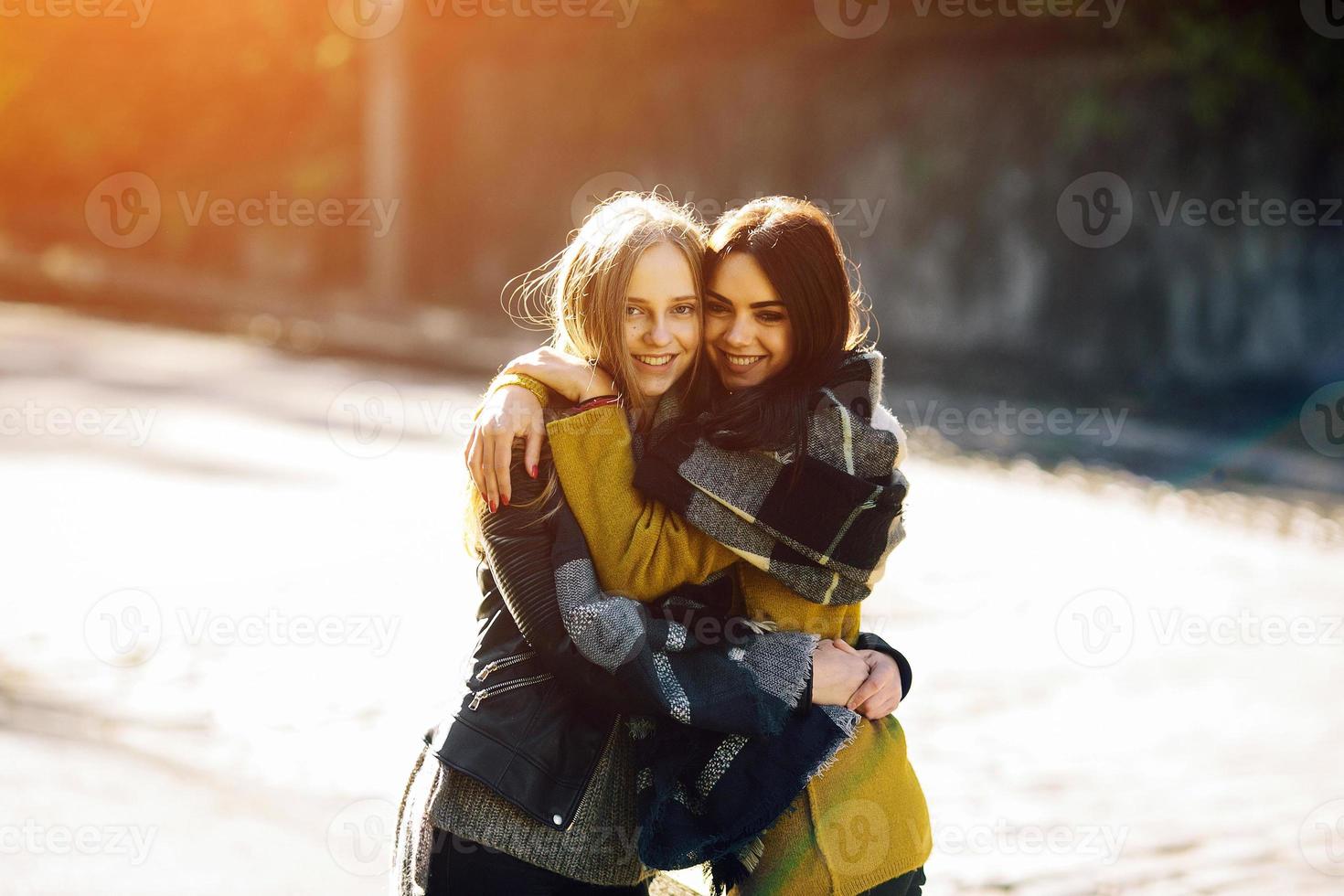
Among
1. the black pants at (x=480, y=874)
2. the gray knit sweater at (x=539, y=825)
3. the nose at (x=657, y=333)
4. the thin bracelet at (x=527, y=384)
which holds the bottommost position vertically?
the black pants at (x=480, y=874)

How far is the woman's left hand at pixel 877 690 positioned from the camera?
→ 8.38ft

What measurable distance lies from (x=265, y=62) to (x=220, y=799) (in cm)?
1675

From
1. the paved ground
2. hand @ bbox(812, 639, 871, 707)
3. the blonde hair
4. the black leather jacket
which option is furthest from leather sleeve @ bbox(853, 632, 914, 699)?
the paved ground

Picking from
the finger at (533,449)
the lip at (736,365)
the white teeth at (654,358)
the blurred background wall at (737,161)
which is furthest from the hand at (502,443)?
the blurred background wall at (737,161)

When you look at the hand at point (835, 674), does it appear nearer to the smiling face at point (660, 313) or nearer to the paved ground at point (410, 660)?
the smiling face at point (660, 313)

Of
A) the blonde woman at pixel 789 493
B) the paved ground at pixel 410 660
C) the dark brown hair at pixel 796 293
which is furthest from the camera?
the paved ground at pixel 410 660

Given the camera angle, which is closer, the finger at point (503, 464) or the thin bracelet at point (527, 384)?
the finger at point (503, 464)

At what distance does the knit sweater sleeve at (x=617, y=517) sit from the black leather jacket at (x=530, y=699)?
77mm

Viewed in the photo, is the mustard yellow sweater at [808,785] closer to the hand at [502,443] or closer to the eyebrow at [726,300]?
the hand at [502,443]

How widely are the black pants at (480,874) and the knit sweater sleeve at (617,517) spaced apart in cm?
49

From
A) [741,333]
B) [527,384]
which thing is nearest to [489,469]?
[527,384]

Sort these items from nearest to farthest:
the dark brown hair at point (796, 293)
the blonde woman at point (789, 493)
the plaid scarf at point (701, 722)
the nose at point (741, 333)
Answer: the plaid scarf at point (701, 722) < the blonde woman at point (789, 493) < the dark brown hair at point (796, 293) < the nose at point (741, 333)

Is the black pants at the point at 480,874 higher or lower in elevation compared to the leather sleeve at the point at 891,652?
lower

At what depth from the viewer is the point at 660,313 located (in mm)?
2664
